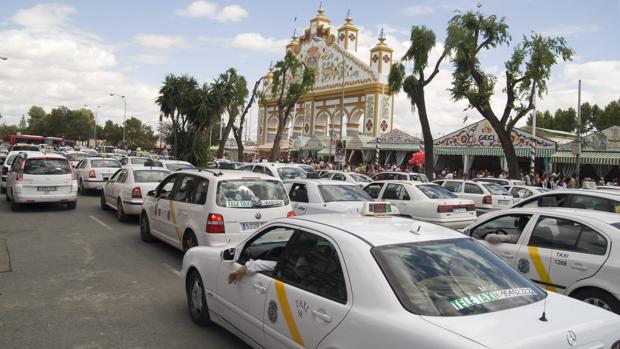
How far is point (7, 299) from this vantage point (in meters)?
6.02

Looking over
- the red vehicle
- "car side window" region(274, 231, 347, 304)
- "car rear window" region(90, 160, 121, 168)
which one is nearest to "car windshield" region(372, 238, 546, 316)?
"car side window" region(274, 231, 347, 304)

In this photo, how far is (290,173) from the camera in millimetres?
17953

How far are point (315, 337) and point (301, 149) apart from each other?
4519cm

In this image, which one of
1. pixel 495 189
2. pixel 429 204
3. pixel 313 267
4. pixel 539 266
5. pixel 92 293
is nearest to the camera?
pixel 313 267

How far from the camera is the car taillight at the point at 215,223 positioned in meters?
7.42

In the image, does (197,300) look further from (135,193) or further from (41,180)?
(41,180)

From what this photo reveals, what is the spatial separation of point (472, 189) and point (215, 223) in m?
12.9

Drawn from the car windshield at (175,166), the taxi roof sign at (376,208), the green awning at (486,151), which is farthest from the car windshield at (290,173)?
the green awning at (486,151)

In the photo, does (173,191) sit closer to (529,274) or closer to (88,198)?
(529,274)

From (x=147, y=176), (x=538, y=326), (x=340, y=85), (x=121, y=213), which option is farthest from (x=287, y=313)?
(x=340, y=85)

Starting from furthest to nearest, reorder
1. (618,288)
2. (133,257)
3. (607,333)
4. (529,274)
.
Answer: (133,257), (529,274), (618,288), (607,333)

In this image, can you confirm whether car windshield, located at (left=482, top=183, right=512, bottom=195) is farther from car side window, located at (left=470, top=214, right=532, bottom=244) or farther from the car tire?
the car tire

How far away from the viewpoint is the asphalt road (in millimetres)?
4961

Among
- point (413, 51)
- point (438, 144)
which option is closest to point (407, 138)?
point (438, 144)
